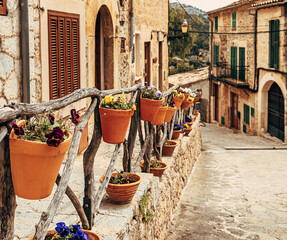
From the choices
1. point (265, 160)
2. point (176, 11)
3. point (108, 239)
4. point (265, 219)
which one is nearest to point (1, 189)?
point (108, 239)

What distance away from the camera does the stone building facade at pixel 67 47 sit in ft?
15.2

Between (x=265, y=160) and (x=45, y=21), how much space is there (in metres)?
8.61

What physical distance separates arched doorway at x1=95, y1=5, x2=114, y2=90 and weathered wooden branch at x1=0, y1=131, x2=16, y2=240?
249 inches

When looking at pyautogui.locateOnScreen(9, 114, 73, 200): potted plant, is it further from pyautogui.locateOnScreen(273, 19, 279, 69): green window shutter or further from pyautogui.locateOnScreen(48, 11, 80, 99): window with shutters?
pyautogui.locateOnScreen(273, 19, 279, 69): green window shutter

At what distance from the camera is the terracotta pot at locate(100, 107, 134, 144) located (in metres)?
3.68

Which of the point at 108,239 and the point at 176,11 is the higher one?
the point at 176,11

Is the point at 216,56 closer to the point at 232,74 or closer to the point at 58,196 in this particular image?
the point at 232,74

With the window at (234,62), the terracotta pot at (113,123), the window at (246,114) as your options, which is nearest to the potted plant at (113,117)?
the terracotta pot at (113,123)

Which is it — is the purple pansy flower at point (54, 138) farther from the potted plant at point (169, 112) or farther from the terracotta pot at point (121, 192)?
the potted plant at point (169, 112)

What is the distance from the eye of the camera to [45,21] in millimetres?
5254

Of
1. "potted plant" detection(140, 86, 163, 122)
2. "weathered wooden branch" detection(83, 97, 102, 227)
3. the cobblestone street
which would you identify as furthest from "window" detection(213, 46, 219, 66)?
"weathered wooden branch" detection(83, 97, 102, 227)

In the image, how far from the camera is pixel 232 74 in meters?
24.1

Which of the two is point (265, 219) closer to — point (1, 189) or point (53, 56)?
point (53, 56)

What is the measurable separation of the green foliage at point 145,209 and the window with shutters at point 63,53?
1.98 metres
